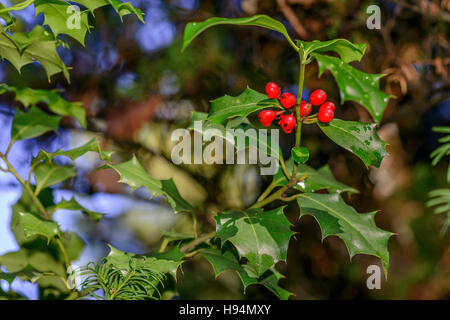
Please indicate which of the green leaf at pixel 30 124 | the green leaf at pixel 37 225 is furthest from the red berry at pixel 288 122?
the green leaf at pixel 30 124

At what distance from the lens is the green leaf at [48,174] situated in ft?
2.39

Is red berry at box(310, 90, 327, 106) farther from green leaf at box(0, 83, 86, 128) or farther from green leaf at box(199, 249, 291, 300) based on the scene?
green leaf at box(0, 83, 86, 128)

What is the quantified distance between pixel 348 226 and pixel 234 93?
61cm

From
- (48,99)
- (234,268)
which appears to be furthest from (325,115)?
(48,99)

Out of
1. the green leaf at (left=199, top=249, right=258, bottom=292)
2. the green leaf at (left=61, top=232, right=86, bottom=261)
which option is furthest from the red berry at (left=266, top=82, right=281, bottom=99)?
the green leaf at (left=61, top=232, right=86, bottom=261)

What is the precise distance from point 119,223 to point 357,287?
31.0 inches

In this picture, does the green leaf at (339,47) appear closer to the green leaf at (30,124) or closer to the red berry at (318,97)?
the red berry at (318,97)

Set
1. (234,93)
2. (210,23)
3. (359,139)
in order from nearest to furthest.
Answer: (210,23) < (359,139) < (234,93)

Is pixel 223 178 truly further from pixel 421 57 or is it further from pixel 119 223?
pixel 421 57

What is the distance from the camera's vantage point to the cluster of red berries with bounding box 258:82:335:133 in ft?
1.58

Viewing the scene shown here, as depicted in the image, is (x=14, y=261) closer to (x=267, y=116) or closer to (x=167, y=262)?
(x=167, y=262)

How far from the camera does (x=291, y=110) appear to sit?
51cm

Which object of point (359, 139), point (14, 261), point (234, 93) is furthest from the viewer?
point (234, 93)

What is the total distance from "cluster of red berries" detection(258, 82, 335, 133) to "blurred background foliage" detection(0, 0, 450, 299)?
564 millimetres
